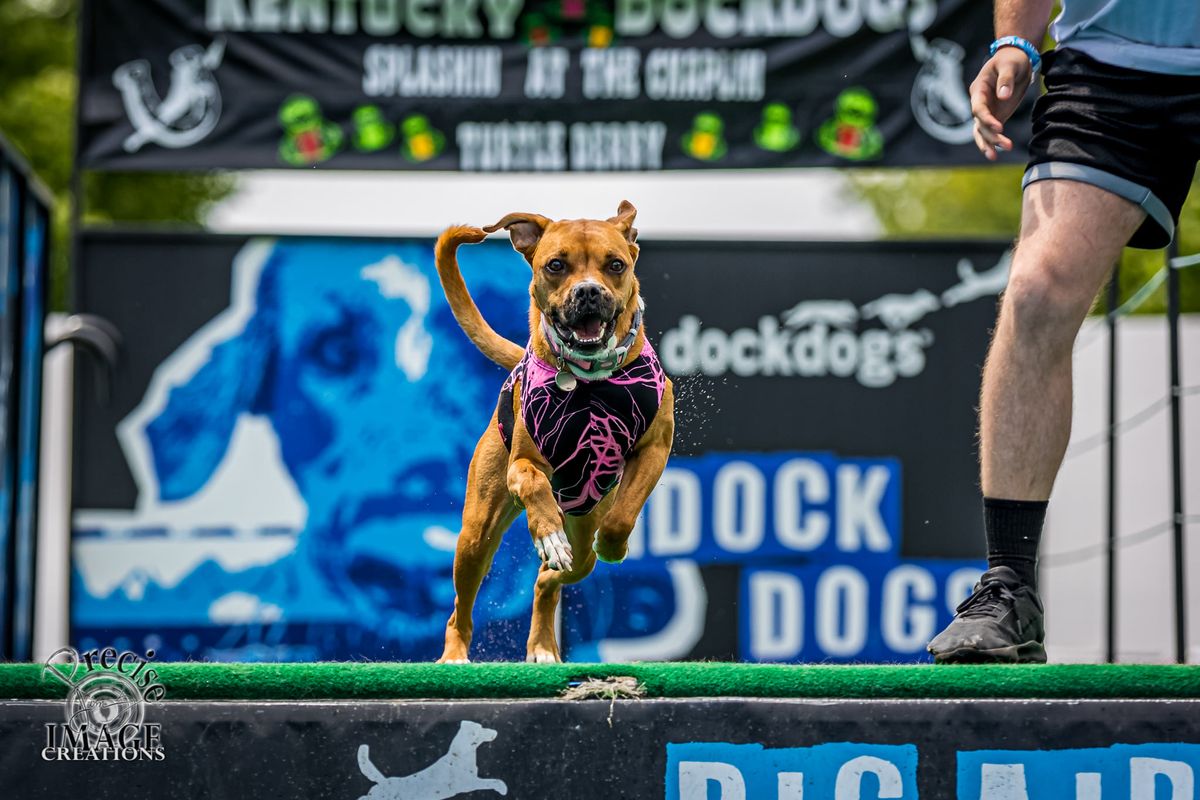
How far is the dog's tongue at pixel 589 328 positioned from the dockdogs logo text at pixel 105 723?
45.1 inches

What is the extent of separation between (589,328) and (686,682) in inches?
37.0

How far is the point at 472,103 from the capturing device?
7.02 metres

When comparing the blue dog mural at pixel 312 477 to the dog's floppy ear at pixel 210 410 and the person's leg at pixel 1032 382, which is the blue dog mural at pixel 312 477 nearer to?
the dog's floppy ear at pixel 210 410

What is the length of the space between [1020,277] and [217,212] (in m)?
24.1

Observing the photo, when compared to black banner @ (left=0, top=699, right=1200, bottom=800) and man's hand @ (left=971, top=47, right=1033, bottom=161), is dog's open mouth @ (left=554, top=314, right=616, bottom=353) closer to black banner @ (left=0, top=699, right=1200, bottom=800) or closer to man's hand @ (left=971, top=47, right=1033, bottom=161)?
man's hand @ (left=971, top=47, right=1033, bottom=161)

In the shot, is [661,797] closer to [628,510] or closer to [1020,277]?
[628,510]

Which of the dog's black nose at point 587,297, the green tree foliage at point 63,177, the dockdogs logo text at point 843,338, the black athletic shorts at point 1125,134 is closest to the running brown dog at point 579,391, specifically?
the dog's black nose at point 587,297

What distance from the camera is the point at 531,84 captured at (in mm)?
7027

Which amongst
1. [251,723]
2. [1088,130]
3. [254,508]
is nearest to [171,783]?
[251,723]

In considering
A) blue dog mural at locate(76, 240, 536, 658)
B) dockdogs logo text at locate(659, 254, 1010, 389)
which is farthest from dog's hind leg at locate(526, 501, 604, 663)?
dockdogs logo text at locate(659, 254, 1010, 389)

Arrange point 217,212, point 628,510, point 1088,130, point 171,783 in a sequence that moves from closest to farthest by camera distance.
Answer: point 171,783 → point 1088,130 → point 628,510 → point 217,212

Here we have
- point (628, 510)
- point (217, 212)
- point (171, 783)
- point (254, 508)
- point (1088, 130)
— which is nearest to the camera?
point (171, 783)

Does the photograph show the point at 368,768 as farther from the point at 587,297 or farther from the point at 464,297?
the point at 464,297

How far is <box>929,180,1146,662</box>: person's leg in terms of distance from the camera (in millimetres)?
2969
